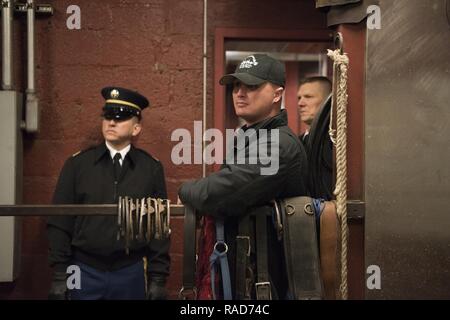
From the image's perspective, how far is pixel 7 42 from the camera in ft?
7.54

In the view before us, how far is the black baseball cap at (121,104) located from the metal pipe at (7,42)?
416 millimetres

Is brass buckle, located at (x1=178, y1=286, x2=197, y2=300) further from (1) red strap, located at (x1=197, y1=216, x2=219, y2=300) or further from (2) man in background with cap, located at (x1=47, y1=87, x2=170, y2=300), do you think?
(2) man in background with cap, located at (x1=47, y1=87, x2=170, y2=300)

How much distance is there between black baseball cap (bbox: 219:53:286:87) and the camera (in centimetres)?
162

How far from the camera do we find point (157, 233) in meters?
1.40

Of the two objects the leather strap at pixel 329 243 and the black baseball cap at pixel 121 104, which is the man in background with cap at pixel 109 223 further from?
the leather strap at pixel 329 243

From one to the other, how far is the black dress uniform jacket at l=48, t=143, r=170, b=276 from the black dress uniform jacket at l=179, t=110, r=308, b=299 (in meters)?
0.75

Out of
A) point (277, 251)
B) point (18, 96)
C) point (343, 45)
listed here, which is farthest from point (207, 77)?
point (277, 251)

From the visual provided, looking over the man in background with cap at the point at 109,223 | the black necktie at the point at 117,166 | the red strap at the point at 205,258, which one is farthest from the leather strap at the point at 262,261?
the black necktie at the point at 117,166

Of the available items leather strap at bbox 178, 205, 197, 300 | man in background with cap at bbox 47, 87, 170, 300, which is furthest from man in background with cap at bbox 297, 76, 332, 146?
leather strap at bbox 178, 205, 197, 300

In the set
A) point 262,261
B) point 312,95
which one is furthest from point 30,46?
point 262,261

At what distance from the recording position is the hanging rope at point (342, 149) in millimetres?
1485

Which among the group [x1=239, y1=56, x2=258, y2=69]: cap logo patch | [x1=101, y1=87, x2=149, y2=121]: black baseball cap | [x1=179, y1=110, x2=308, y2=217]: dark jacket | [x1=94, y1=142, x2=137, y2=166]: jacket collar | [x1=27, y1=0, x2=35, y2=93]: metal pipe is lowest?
[x1=179, y1=110, x2=308, y2=217]: dark jacket

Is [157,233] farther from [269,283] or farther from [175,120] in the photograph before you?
[175,120]
